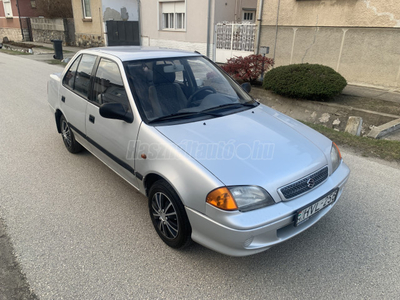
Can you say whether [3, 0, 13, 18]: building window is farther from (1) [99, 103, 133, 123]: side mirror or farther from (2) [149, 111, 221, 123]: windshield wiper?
(2) [149, 111, 221, 123]: windshield wiper

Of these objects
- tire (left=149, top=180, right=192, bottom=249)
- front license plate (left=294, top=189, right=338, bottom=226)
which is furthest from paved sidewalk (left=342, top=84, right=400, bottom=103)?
tire (left=149, top=180, right=192, bottom=249)

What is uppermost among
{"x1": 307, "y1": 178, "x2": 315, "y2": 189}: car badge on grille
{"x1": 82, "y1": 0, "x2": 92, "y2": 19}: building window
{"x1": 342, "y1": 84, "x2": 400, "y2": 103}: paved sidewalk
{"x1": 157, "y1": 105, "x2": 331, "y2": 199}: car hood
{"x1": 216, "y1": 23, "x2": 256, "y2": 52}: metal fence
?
{"x1": 82, "y1": 0, "x2": 92, "y2": 19}: building window

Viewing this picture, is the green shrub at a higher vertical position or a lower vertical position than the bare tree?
lower

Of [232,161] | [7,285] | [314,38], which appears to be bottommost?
[7,285]

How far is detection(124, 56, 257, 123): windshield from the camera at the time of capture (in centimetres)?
315

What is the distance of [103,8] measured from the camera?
21.6 meters

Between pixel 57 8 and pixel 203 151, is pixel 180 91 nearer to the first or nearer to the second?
A: pixel 203 151

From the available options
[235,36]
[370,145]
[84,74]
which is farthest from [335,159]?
[235,36]

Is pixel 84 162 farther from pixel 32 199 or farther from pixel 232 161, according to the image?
pixel 232 161

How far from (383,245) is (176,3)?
16497 millimetres

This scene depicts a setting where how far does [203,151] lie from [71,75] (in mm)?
2941

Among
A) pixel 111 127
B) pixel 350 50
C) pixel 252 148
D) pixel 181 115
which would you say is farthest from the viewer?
pixel 350 50

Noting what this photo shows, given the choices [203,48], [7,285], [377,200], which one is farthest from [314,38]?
[7,285]

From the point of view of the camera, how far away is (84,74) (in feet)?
13.6
